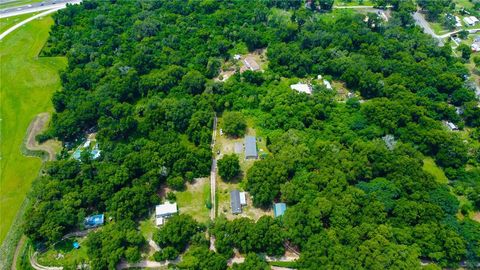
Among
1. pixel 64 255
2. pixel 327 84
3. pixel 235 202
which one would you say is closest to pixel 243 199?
pixel 235 202

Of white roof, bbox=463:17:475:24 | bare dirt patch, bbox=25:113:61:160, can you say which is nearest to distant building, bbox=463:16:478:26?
white roof, bbox=463:17:475:24

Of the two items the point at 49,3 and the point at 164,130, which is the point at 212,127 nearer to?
the point at 164,130

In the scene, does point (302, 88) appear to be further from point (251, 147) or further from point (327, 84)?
point (251, 147)

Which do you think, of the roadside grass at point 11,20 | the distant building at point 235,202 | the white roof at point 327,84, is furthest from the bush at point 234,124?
the roadside grass at point 11,20

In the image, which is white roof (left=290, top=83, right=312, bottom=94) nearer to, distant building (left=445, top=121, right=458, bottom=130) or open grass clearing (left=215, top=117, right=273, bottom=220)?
open grass clearing (left=215, top=117, right=273, bottom=220)

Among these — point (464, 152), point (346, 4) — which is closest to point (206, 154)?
point (464, 152)

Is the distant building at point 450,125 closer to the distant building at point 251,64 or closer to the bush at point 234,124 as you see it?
the bush at point 234,124
